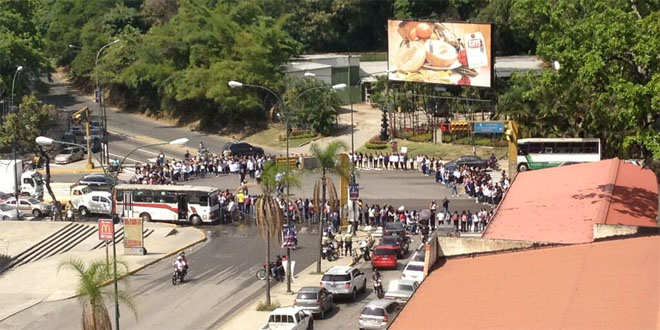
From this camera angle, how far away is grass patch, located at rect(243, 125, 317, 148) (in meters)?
78.6

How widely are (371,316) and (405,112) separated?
148 ft

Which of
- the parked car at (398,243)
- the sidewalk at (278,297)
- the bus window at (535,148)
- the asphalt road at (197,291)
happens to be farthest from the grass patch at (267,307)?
the bus window at (535,148)

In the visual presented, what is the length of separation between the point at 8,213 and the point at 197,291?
17114mm

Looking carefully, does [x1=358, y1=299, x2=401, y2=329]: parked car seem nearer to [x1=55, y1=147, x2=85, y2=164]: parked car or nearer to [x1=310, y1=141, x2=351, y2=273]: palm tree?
[x1=310, y1=141, x2=351, y2=273]: palm tree

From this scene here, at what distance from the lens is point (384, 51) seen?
108m

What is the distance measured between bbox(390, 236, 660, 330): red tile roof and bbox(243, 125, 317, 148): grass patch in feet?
158

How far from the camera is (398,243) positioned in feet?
155

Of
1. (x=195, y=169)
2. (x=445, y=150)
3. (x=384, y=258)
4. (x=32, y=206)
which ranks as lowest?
(x=384, y=258)

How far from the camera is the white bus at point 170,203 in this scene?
55.9 m

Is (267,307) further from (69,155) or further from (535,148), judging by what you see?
(69,155)

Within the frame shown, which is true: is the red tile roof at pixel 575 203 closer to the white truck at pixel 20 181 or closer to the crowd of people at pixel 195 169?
the crowd of people at pixel 195 169

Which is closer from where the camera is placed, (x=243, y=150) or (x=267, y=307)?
(x=267, y=307)

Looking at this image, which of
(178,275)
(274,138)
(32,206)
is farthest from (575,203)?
(274,138)

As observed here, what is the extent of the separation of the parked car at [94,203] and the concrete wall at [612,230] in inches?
1265
